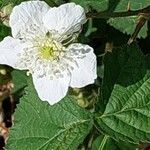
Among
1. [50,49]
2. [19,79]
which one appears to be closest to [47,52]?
[50,49]

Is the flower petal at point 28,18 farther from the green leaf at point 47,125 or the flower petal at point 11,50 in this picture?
the green leaf at point 47,125

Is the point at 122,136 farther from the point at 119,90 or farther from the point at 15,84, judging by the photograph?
the point at 15,84

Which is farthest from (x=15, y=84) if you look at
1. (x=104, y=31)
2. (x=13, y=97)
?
(x=104, y=31)

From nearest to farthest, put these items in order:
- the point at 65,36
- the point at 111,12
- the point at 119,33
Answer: the point at 65,36, the point at 111,12, the point at 119,33

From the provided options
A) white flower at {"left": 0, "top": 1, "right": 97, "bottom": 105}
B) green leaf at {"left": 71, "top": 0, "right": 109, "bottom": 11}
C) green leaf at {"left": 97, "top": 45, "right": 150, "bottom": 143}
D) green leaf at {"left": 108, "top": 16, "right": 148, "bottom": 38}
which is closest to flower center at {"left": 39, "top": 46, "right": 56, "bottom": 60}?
white flower at {"left": 0, "top": 1, "right": 97, "bottom": 105}

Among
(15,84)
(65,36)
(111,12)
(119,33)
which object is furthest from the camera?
(15,84)

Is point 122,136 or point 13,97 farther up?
point 122,136
